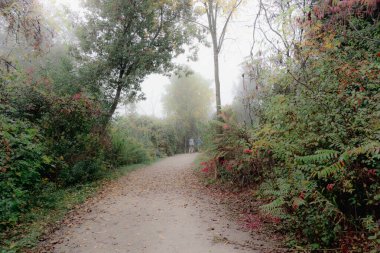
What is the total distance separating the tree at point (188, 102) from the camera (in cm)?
3353

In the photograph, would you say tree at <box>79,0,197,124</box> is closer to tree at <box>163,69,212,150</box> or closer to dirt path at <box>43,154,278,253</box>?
dirt path at <box>43,154,278,253</box>

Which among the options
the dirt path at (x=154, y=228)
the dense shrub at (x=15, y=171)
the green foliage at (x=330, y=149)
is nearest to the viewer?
the green foliage at (x=330, y=149)

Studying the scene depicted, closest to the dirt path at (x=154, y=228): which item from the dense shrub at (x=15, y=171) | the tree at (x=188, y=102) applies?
the dense shrub at (x=15, y=171)

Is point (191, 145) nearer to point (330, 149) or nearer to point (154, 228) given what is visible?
point (154, 228)

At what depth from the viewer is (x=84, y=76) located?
554 inches

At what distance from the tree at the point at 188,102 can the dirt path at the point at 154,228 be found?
24.4 metres

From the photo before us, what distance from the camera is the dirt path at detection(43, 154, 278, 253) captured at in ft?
16.6

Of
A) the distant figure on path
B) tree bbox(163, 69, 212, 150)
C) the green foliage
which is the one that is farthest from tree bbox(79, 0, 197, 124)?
tree bbox(163, 69, 212, 150)

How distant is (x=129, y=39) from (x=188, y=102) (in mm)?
20175

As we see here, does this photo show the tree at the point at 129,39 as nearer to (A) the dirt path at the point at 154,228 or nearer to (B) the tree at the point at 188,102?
(A) the dirt path at the point at 154,228

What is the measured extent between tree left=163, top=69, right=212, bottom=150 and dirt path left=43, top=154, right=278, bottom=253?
24396 millimetres

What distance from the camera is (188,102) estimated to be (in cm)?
3441

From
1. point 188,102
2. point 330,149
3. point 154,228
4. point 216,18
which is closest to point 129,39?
point 216,18


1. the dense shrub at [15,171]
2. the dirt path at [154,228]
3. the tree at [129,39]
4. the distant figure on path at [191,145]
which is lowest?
the dirt path at [154,228]
